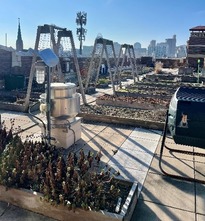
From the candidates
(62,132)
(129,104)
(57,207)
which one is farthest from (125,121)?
(57,207)

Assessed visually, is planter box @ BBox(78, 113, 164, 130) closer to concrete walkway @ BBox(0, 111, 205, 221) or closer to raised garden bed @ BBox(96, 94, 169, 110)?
concrete walkway @ BBox(0, 111, 205, 221)

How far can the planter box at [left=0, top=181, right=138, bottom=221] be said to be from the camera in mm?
3396

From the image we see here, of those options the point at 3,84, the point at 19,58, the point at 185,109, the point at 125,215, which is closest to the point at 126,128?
the point at 185,109

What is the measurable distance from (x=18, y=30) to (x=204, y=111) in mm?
65072

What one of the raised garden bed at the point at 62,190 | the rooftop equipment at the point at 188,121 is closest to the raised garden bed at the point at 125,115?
the rooftop equipment at the point at 188,121

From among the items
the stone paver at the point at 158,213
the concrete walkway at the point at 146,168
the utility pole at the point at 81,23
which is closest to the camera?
the stone paver at the point at 158,213

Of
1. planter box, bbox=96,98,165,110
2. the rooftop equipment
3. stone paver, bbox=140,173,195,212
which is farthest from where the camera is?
planter box, bbox=96,98,165,110

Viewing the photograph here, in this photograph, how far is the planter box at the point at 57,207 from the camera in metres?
3.40

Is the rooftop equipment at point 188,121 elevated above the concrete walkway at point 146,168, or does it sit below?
above

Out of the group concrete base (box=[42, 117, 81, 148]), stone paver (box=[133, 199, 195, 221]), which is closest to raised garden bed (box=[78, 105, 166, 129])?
concrete base (box=[42, 117, 81, 148])

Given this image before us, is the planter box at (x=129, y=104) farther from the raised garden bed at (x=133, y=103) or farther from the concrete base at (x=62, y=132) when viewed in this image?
the concrete base at (x=62, y=132)

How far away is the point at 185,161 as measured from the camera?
5672mm

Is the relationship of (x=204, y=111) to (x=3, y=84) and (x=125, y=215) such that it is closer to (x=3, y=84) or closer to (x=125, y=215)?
(x=125, y=215)

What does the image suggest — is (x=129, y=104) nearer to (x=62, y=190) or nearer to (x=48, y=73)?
(x=48, y=73)
